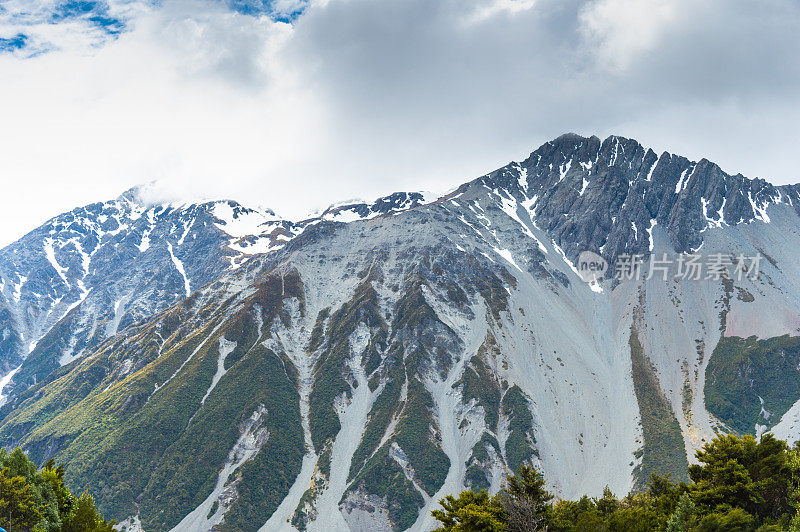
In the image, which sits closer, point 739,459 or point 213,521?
point 739,459

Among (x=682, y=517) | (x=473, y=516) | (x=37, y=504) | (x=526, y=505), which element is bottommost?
(x=37, y=504)

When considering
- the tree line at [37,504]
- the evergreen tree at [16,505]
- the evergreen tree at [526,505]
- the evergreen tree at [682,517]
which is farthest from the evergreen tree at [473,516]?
the evergreen tree at [16,505]

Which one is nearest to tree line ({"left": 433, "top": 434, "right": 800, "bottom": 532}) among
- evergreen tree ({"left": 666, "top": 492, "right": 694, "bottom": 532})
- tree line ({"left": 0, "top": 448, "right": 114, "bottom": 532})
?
evergreen tree ({"left": 666, "top": 492, "right": 694, "bottom": 532})

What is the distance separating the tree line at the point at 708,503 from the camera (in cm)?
5253

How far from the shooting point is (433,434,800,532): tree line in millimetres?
52531

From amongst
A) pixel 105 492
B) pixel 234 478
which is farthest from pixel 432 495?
pixel 105 492

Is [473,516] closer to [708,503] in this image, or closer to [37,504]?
[708,503]

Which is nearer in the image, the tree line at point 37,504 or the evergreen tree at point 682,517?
the tree line at point 37,504

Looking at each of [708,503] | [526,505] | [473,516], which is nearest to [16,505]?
[473,516]

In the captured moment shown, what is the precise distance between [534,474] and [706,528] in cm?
1684

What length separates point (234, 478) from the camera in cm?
→ 18912

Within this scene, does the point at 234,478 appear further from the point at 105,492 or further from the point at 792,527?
the point at 792,527

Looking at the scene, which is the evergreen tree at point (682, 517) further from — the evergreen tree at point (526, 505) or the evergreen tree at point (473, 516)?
the evergreen tree at point (473, 516)

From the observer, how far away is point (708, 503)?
58.8 m
